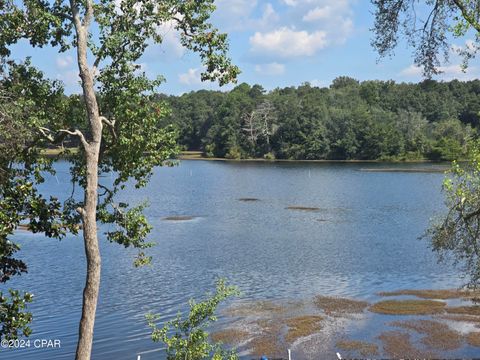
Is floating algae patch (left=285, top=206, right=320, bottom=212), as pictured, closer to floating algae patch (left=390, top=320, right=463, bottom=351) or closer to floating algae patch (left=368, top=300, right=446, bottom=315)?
floating algae patch (left=368, top=300, right=446, bottom=315)

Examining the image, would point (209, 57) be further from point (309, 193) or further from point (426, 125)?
point (426, 125)

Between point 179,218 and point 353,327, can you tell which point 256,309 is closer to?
point 353,327

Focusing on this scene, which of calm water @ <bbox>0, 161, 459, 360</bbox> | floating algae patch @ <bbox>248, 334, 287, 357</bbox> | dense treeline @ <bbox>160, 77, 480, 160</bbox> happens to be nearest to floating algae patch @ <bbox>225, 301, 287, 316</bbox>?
calm water @ <bbox>0, 161, 459, 360</bbox>

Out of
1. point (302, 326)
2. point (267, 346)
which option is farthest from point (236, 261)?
point (267, 346)

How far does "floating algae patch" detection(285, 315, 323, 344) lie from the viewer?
27.9m

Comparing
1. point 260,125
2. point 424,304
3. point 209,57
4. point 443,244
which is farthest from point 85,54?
point 260,125

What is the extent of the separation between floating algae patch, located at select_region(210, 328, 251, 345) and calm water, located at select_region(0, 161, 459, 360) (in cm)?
303

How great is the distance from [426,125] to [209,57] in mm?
161909

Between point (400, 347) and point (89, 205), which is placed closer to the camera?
point (89, 205)

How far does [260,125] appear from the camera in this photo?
572 ft

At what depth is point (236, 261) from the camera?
43188mm

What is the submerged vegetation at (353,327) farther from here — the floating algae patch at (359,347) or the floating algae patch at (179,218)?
the floating algae patch at (179,218)

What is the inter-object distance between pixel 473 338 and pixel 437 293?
24.3ft

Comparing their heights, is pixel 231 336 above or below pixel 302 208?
below
